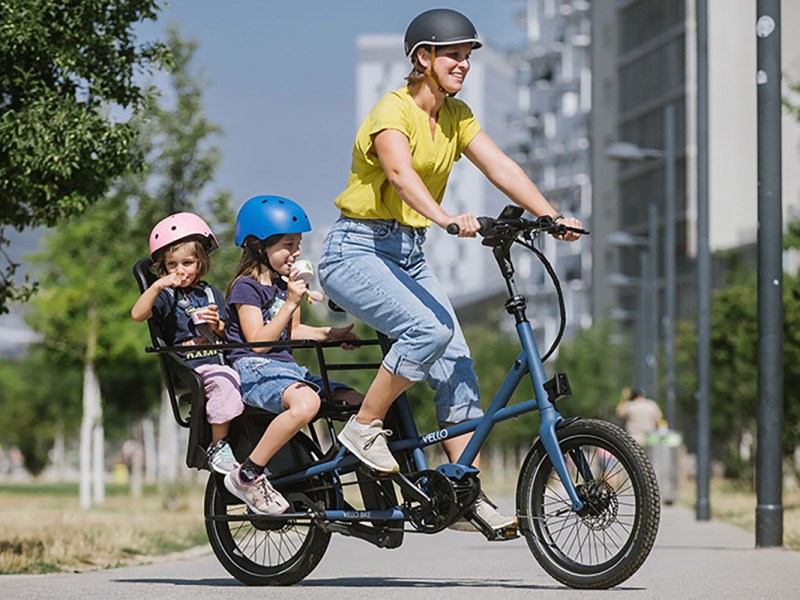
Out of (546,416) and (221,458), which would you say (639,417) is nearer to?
(221,458)

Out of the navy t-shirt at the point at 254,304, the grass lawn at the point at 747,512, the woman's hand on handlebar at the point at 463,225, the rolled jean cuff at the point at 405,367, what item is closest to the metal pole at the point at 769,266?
the grass lawn at the point at 747,512

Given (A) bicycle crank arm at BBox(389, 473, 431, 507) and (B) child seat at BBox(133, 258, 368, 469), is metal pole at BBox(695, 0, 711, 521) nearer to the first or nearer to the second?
(B) child seat at BBox(133, 258, 368, 469)

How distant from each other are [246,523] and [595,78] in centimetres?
9209

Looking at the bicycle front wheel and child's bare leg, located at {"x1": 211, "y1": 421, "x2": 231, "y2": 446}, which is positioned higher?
child's bare leg, located at {"x1": 211, "y1": 421, "x2": 231, "y2": 446}

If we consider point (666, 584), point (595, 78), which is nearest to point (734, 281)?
point (666, 584)

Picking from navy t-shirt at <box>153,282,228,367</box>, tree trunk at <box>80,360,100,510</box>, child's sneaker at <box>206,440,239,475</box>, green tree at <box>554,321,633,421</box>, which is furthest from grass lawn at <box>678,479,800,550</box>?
green tree at <box>554,321,633,421</box>

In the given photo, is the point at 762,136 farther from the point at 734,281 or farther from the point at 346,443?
the point at 734,281

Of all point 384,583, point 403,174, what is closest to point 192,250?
point 403,174

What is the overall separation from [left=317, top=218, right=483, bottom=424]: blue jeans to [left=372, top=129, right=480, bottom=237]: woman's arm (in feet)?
1.07

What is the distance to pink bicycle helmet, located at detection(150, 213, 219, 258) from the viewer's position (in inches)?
336

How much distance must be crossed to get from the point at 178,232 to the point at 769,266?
18.2 feet

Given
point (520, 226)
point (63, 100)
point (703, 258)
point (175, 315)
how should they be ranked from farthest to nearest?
point (703, 258), point (63, 100), point (175, 315), point (520, 226)

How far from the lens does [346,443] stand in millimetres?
7703

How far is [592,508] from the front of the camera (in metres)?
7.11
